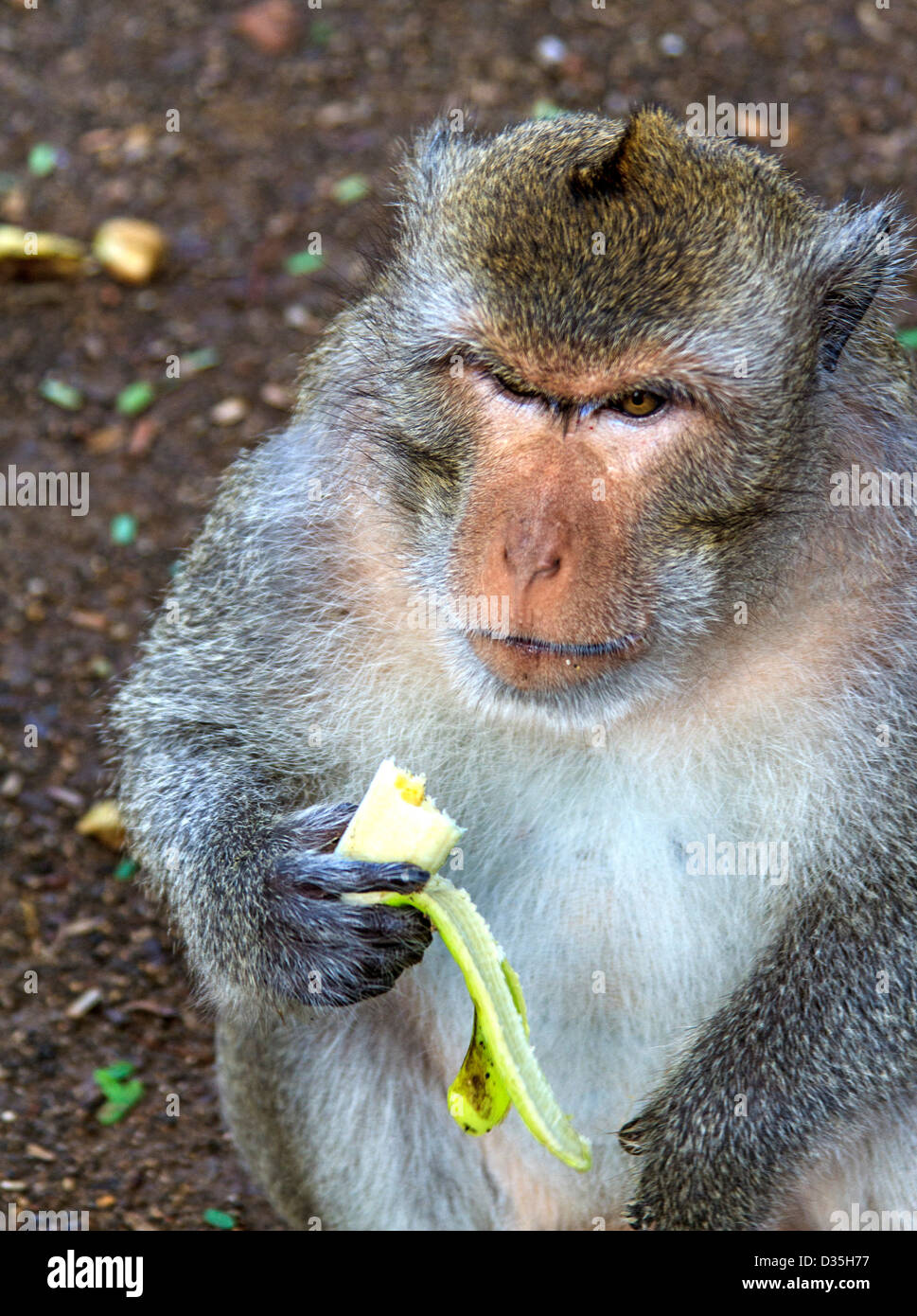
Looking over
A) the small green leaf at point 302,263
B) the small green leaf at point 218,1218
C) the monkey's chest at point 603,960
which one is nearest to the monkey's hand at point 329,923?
the monkey's chest at point 603,960

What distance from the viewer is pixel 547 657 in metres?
3.07

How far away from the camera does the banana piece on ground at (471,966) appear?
328 cm

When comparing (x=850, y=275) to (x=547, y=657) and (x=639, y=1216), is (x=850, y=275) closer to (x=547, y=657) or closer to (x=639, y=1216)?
(x=547, y=657)

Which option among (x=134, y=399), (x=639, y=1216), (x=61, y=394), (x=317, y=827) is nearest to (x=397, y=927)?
(x=317, y=827)

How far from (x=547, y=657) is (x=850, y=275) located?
3.26 feet

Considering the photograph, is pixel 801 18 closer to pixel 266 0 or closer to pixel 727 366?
pixel 266 0

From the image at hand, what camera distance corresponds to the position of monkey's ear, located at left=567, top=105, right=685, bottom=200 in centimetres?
321

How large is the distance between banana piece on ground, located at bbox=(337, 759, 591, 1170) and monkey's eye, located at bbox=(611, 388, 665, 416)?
810mm

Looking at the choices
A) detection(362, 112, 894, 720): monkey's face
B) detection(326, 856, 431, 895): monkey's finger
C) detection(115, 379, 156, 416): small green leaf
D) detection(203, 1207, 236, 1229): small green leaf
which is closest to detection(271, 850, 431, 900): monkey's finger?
detection(326, 856, 431, 895): monkey's finger

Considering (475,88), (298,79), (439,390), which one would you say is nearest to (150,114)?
(298,79)

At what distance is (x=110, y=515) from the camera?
6.14m

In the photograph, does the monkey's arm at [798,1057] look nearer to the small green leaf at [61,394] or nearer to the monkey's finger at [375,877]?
the monkey's finger at [375,877]

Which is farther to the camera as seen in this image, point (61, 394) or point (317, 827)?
point (61, 394)

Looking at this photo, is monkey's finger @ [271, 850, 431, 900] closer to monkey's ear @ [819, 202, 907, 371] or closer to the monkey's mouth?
the monkey's mouth
